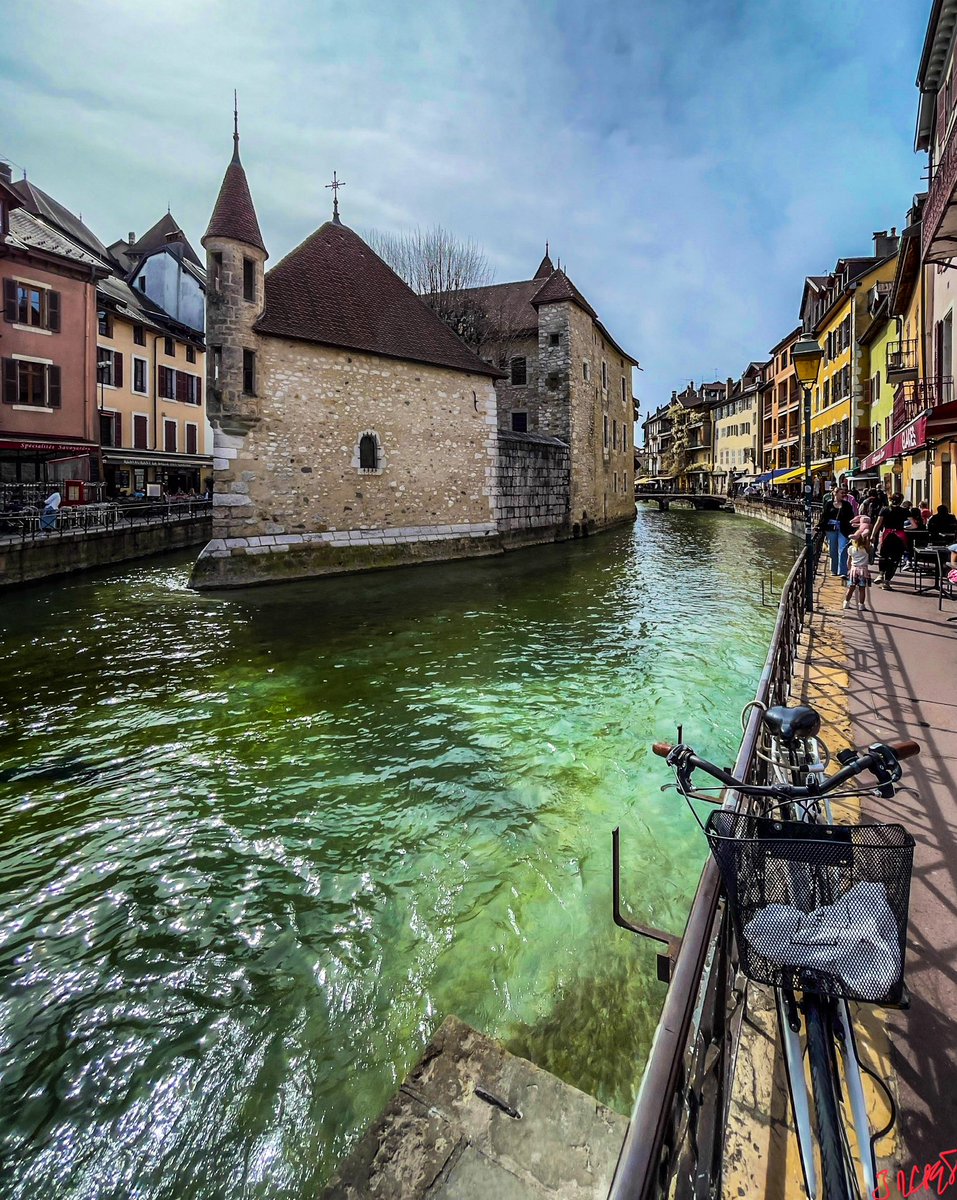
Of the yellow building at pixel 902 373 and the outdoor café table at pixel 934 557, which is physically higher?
the yellow building at pixel 902 373

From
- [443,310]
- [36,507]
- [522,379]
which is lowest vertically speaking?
[36,507]

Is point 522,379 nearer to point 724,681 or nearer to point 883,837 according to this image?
point 724,681

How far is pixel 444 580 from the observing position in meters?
16.8

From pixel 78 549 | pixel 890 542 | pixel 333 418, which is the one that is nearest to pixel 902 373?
pixel 890 542

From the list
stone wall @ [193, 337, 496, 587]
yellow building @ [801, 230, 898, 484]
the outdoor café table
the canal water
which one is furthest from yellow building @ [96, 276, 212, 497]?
yellow building @ [801, 230, 898, 484]

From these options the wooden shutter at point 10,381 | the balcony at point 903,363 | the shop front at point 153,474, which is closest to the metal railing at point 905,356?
the balcony at point 903,363

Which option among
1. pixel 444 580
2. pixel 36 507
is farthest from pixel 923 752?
pixel 36 507

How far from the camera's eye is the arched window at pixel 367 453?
18578mm

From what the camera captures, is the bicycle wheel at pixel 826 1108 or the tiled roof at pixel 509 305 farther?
the tiled roof at pixel 509 305

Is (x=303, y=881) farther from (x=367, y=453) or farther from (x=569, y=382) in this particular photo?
(x=569, y=382)

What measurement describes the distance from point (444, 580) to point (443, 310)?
20.8 meters

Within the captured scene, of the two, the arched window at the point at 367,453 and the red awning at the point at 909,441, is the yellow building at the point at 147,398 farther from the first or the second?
the red awning at the point at 909,441

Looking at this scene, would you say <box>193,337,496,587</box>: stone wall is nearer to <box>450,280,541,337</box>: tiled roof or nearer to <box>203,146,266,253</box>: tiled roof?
<box>203,146,266,253</box>: tiled roof

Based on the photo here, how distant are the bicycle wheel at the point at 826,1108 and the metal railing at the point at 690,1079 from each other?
0.81 feet
